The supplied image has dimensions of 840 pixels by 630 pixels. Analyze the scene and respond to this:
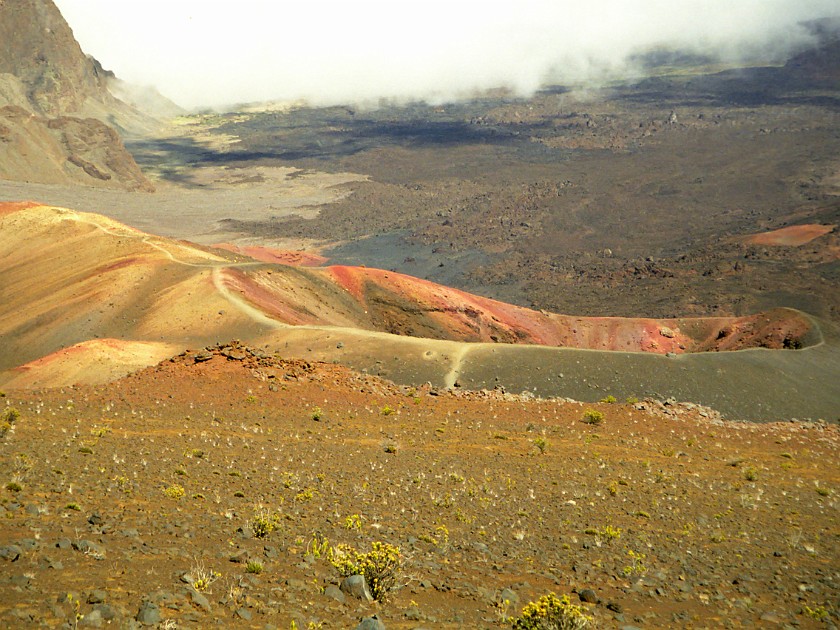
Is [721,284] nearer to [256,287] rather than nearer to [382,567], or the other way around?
[256,287]

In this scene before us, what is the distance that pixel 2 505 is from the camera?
32.3 ft

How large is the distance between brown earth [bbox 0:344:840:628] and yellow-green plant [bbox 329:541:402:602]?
0.16 m

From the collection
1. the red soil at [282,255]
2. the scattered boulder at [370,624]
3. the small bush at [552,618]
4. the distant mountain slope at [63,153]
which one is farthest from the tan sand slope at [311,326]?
the distant mountain slope at [63,153]

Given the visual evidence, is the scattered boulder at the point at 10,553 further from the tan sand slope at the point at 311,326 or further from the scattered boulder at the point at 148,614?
the tan sand slope at the point at 311,326

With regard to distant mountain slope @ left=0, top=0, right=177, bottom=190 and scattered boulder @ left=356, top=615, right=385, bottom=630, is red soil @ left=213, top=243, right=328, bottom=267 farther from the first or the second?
Result: scattered boulder @ left=356, top=615, right=385, bottom=630

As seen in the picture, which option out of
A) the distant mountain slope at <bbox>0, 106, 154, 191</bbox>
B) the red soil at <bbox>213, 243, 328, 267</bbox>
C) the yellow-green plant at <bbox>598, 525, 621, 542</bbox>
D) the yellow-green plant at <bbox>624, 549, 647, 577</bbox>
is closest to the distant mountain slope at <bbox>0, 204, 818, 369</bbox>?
the yellow-green plant at <bbox>598, 525, 621, 542</bbox>

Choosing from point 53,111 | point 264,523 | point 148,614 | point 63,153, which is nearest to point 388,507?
point 264,523

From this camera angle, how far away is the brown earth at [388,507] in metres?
8.73

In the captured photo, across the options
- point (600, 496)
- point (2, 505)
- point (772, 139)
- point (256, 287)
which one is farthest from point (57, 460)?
point (772, 139)

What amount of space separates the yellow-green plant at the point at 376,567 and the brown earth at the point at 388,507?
0.16 metres

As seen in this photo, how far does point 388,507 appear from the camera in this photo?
1292cm

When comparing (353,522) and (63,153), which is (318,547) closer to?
(353,522)

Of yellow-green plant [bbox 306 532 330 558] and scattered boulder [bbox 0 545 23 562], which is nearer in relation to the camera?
scattered boulder [bbox 0 545 23 562]

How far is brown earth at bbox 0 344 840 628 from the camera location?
873cm
